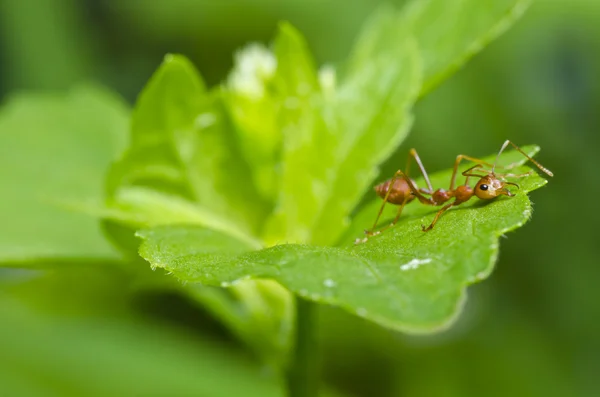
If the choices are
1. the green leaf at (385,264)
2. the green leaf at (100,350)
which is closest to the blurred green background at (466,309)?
the green leaf at (100,350)

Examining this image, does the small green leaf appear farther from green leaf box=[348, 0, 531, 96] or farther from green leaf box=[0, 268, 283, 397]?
green leaf box=[0, 268, 283, 397]

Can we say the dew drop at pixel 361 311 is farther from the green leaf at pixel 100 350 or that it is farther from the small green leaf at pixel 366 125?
the green leaf at pixel 100 350

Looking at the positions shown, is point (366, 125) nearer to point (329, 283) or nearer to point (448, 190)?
point (448, 190)

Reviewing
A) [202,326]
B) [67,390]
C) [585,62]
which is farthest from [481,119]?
[67,390]

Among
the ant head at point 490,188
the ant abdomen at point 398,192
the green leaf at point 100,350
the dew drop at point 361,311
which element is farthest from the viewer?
the green leaf at point 100,350

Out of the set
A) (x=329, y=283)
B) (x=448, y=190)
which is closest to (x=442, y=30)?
(x=448, y=190)

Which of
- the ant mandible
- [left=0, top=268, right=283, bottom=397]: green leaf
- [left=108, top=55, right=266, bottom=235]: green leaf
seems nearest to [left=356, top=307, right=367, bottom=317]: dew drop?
the ant mandible
